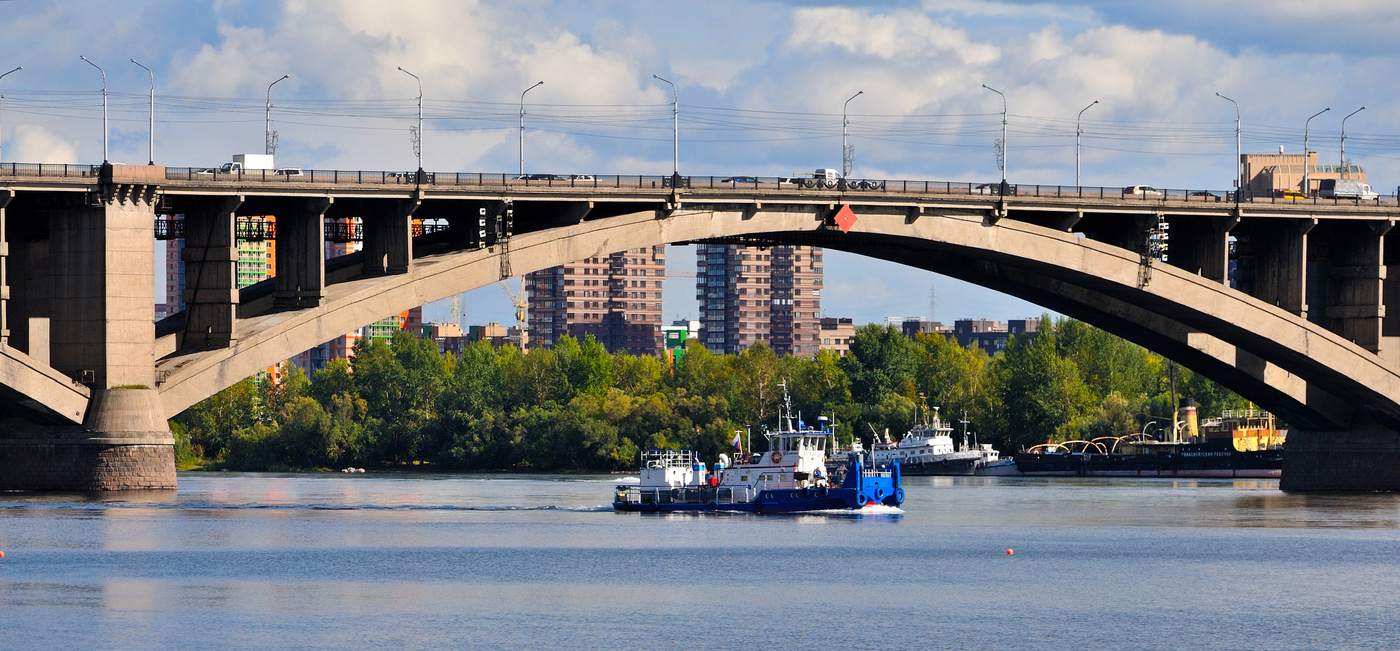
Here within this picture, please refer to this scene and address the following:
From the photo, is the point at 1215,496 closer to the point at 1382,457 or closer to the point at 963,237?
the point at 1382,457

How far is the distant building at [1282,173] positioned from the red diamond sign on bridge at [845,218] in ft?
66.7

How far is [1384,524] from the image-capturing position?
7538 centimetres

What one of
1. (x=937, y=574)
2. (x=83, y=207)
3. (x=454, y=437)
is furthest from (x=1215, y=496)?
(x=454, y=437)

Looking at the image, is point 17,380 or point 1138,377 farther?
point 1138,377

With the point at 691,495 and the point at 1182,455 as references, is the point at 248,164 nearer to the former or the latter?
the point at 691,495

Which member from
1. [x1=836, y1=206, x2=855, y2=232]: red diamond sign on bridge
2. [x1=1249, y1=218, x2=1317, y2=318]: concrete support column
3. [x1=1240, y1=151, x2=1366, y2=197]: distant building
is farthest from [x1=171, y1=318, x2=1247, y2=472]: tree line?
[x1=836, y1=206, x2=855, y2=232]: red diamond sign on bridge

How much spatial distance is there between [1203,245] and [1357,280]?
7925mm

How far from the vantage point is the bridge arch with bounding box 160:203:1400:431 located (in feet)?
250

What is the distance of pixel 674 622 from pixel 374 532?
2687 cm

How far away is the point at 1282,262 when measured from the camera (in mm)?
90938

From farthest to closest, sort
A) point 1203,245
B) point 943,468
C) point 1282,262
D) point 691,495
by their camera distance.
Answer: point 943,468
point 1282,262
point 1203,245
point 691,495

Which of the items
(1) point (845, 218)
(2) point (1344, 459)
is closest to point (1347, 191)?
(2) point (1344, 459)

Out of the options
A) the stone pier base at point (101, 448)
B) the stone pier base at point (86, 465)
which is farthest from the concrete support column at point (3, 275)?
the stone pier base at point (86, 465)

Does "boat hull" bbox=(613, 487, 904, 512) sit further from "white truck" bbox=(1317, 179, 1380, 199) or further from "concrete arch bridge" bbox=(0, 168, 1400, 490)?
"white truck" bbox=(1317, 179, 1380, 199)
